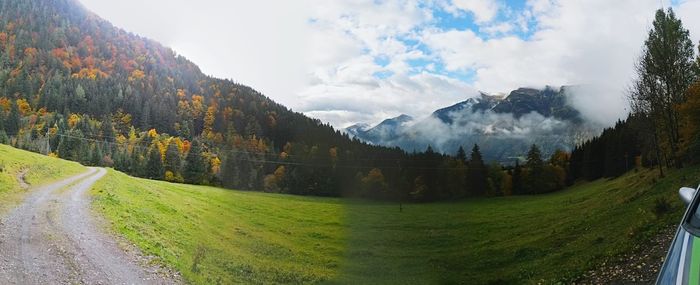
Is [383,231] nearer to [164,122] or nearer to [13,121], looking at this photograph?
[164,122]

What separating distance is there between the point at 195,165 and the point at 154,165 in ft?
5.27

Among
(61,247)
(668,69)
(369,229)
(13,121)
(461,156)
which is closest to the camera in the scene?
(61,247)

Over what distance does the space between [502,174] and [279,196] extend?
55.7ft

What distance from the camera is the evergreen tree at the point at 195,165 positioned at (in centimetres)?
1650

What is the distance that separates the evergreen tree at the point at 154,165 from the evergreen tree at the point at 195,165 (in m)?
0.83

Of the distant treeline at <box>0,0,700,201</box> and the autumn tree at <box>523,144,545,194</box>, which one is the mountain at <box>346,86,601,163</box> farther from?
the distant treeline at <box>0,0,700,201</box>

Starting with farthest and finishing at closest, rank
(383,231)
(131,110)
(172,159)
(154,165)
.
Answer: (383,231)
(131,110)
(172,159)
(154,165)

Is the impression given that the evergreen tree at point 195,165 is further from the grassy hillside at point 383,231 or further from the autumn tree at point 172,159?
the grassy hillside at point 383,231

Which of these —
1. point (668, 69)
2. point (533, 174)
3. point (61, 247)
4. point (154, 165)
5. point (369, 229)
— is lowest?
point (369, 229)

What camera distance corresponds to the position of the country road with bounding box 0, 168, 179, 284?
10133mm

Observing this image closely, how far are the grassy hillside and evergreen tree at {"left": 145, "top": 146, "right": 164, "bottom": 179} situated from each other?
41 cm

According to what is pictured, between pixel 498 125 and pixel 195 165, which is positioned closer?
pixel 195 165

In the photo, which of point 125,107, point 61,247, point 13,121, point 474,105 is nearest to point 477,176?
point 474,105

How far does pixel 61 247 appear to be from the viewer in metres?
10.8
